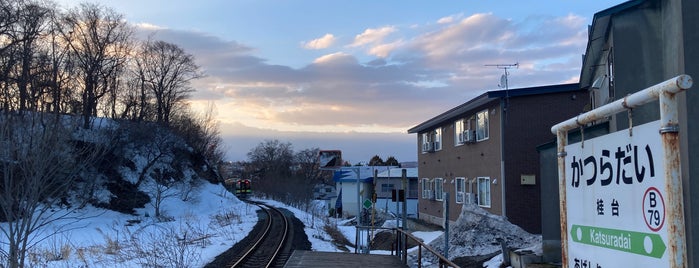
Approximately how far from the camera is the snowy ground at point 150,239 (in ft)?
52.2

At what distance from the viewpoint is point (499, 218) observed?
1809cm

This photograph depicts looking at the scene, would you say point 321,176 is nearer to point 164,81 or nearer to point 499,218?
point 164,81

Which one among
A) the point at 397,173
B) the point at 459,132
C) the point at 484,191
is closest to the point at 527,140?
the point at 484,191

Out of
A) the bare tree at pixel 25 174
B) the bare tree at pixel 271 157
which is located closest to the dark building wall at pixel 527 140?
the bare tree at pixel 25 174

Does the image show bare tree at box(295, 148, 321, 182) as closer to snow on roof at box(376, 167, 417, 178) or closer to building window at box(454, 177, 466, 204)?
snow on roof at box(376, 167, 417, 178)

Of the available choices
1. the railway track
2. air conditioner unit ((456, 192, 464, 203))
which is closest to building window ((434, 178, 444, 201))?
air conditioner unit ((456, 192, 464, 203))

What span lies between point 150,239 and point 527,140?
1615 cm

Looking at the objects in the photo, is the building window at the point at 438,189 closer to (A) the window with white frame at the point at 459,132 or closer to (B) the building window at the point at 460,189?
(B) the building window at the point at 460,189

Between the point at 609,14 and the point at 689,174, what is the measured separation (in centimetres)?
445

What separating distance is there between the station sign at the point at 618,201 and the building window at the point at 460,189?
948 inches

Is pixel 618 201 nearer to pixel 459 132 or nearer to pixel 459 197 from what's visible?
pixel 459 132

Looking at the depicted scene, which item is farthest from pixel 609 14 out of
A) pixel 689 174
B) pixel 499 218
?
pixel 499 218

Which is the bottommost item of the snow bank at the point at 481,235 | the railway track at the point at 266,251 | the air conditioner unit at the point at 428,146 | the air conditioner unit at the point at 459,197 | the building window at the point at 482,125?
the railway track at the point at 266,251

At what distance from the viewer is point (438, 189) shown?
33156 millimetres
